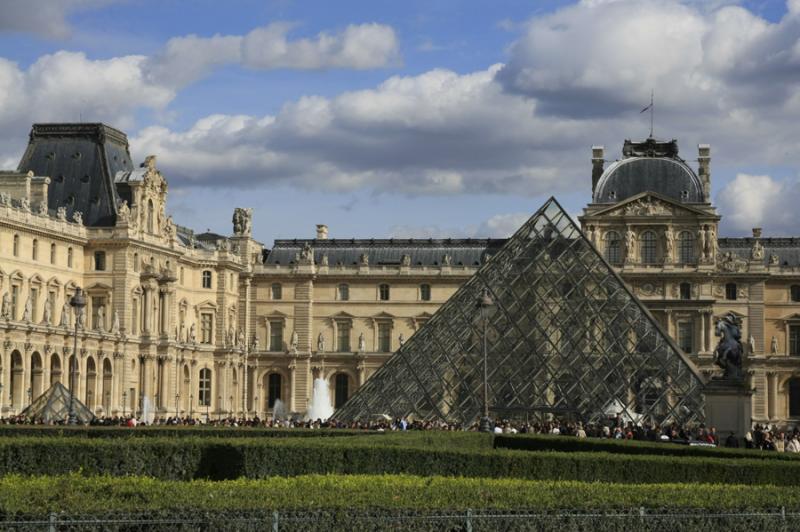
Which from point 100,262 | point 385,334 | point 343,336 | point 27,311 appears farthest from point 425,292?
point 27,311

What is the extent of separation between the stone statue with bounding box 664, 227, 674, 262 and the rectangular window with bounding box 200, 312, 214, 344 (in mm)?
23666

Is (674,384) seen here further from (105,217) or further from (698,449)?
(105,217)

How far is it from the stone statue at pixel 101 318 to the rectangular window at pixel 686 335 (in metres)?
30.0

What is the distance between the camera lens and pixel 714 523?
1596 centimetres

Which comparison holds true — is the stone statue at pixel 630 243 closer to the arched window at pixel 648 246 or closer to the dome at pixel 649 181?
the arched window at pixel 648 246

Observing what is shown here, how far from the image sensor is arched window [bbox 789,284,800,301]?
83188mm

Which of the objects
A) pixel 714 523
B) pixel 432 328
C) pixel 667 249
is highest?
pixel 667 249

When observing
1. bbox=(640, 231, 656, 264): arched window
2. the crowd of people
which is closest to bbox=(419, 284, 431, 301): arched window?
bbox=(640, 231, 656, 264): arched window

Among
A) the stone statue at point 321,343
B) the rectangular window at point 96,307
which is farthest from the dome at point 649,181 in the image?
the rectangular window at point 96,307

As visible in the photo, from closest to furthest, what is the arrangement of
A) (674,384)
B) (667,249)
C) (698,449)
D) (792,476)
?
(792,476) → (698,449) → (674,384) → (667,249)

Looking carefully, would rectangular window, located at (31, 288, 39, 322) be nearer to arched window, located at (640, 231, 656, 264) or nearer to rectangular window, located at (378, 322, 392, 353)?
rectangular window, located at (378, 322, 392, 353)

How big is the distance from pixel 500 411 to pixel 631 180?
39.7m

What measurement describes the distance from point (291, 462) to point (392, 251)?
6741 cm

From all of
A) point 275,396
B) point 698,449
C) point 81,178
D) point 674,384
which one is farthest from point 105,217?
point 698,449
